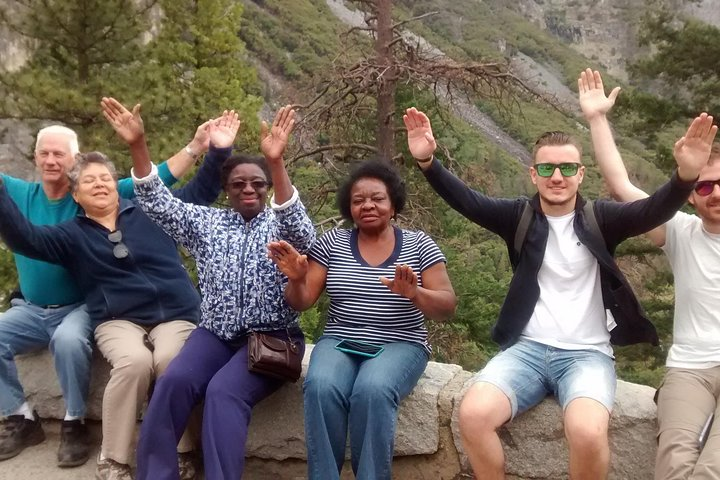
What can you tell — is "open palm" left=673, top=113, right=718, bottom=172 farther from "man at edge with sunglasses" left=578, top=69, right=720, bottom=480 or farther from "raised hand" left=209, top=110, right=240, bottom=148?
"raised hand" left=209, top=110, right=240, bottom=148

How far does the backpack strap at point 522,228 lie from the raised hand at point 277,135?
104 cm

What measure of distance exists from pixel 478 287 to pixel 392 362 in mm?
9781

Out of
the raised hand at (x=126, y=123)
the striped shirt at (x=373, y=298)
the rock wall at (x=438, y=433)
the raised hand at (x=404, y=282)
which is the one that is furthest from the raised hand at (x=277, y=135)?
the rock wall at (x=438, y=433)

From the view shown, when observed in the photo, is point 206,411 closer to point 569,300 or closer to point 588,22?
point 569,300

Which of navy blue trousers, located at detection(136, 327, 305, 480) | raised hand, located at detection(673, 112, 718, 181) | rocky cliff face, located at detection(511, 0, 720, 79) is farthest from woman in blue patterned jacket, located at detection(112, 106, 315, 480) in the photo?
Result: rocky cliff face, located at detection(511, 0, 720, 79)

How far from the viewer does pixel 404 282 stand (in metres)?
2.57

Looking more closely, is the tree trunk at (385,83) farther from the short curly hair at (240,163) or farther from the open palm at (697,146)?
the open palm at (697,146)

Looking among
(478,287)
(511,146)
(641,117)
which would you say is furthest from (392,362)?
(511,146)

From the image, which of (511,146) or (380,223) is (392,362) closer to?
(380,223)

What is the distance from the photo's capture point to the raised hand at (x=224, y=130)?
10.9 ft

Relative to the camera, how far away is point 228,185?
3.10 meters

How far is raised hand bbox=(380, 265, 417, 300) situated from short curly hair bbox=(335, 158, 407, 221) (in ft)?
1.86

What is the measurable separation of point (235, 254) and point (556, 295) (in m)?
1.37

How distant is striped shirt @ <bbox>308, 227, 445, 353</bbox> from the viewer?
9.29ft
